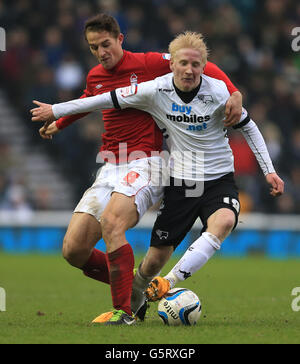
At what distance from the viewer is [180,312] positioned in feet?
21.1

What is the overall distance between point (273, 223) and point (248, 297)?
7.33 metres

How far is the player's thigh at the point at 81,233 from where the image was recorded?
673 cm

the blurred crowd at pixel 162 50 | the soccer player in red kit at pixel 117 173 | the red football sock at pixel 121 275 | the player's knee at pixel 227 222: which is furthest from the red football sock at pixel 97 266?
the blurred crowd at pixel 162 50

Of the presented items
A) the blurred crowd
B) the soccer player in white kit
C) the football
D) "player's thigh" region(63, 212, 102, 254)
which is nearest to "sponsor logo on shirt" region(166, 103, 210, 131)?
the soccer player in white kit

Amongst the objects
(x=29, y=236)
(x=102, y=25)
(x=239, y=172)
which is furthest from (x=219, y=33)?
(x=102, y=25)

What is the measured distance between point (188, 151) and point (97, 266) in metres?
1.32

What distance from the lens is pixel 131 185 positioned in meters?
6.54

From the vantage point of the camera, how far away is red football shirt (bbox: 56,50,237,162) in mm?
6836

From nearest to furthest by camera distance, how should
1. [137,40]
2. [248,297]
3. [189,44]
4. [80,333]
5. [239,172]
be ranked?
[80,333] → [189,44] → [248,297] → [239,172] → [137,40]

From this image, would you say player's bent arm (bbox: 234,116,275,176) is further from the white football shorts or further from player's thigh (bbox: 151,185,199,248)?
the white football shorts

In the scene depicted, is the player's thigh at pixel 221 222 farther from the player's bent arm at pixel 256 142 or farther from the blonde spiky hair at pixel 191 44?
the blonde spiky hair at pixel 191 44

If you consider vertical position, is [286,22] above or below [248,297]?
above

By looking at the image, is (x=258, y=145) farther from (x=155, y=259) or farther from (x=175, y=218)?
(x=155, y=259)
